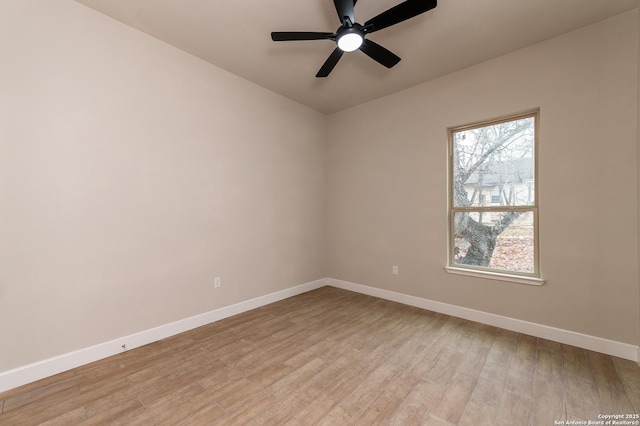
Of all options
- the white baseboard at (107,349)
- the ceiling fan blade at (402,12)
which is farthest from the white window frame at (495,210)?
the white baseboard at (107,349)

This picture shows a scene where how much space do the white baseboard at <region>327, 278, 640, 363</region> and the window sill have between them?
42cm

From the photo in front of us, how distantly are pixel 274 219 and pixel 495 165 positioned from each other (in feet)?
9.57

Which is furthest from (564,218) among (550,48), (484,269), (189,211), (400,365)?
(189,211)

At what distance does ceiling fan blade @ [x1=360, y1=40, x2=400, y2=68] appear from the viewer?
7.37ft

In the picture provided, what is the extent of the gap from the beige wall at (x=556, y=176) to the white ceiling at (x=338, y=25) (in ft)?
0.92

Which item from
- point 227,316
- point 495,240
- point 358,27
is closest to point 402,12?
point 358,27

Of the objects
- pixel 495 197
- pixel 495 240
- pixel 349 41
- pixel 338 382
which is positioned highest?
pixel 349 41

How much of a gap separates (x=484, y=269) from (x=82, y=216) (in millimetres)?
4160

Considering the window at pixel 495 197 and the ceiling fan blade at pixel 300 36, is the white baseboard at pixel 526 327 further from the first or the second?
the ceiling fan blade at pixel 300 36

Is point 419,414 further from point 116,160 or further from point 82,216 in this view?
point 116,160

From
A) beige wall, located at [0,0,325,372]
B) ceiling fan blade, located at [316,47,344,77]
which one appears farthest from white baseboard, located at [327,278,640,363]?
ceiling fan blade, located at [316,47,344,77]

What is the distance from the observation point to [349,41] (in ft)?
7.00

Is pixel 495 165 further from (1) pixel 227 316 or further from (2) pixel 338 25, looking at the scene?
(1) pixel 227 316

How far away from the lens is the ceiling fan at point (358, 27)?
6.06 ft
